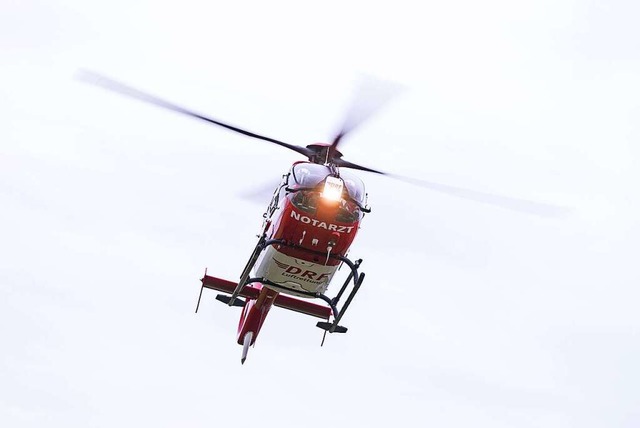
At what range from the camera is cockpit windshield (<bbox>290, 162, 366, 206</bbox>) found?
24.2 m

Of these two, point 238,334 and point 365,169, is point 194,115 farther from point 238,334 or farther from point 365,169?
point 238,334

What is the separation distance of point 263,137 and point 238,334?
930 cm

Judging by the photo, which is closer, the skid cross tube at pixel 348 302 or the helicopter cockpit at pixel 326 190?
the helicopter cockpit at pixel 326 190

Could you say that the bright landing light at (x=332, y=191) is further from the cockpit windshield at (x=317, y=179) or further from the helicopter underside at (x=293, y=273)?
the helicopter underside at (x=293, y=273)

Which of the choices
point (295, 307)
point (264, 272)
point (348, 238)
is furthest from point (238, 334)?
point (348, 238)

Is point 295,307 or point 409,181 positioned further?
point 295,307

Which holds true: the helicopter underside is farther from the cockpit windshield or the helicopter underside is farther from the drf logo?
the cockpit windshield

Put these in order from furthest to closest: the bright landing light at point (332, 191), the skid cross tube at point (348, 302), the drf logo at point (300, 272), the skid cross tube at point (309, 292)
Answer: the drf logo at point (300, 272), the skid cross tube at point (348, 302), the skid cross tube at point (309, 292), the bright landing light at point (332, 191)

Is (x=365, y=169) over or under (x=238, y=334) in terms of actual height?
over

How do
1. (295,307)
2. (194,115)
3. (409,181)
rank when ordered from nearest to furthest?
1. (194,115)
2. (409,181)
3. (295,307)

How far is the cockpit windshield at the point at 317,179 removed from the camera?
2420cm

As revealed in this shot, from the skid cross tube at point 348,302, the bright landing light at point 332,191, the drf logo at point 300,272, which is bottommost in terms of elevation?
the skid cross tube at point 348,302

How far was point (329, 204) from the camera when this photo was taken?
78.5ft

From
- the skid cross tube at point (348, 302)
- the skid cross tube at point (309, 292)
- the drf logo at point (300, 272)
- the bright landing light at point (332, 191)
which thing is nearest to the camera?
the bright landing light at point (332, 191)
